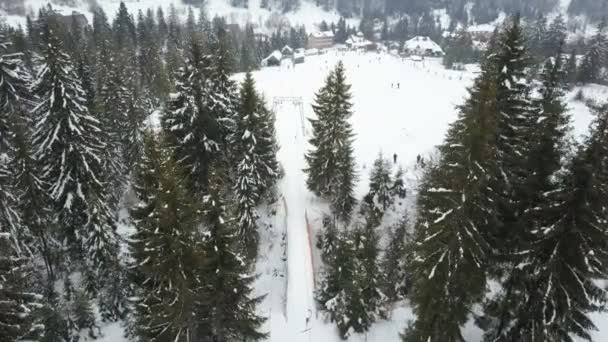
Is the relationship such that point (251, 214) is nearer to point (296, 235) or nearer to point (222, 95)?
point (296, 235)

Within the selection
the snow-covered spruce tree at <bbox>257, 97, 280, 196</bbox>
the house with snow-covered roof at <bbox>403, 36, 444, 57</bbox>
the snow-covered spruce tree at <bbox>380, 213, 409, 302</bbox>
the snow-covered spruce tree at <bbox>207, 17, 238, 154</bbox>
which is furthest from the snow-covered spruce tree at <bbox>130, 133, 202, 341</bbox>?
the house with snow-covered roof at <bbox>403, 36, 444, 57</bbox>

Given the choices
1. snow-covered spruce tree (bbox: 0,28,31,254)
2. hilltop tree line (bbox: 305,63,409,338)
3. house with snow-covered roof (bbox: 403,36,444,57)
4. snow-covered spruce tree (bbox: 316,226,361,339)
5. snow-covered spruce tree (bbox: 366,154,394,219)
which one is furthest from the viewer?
house with snow-covered roof (bbox: 403,36,444,57)

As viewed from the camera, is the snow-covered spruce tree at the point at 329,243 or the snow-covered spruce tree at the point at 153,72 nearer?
the snow-covered spruce tree at the point at 329,243

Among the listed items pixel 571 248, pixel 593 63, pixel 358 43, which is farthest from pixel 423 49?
pixel 571 248

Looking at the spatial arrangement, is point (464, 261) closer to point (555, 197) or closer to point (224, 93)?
point (555, 197)

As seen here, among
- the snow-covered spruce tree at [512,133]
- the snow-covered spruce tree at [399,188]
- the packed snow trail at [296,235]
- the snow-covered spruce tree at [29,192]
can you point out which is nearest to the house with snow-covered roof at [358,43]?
the packed snow trail at [296,235]

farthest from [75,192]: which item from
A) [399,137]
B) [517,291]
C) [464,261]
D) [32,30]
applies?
[32,30]

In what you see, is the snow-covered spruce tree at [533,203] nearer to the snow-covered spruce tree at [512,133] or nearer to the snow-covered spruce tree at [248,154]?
the snow-covered spruce tree at [512,133]

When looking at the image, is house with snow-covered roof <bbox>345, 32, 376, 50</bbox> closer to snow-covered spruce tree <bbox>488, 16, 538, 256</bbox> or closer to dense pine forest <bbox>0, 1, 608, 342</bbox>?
dense pine forest <bbox>0, 1, 608, 342</bbox>
